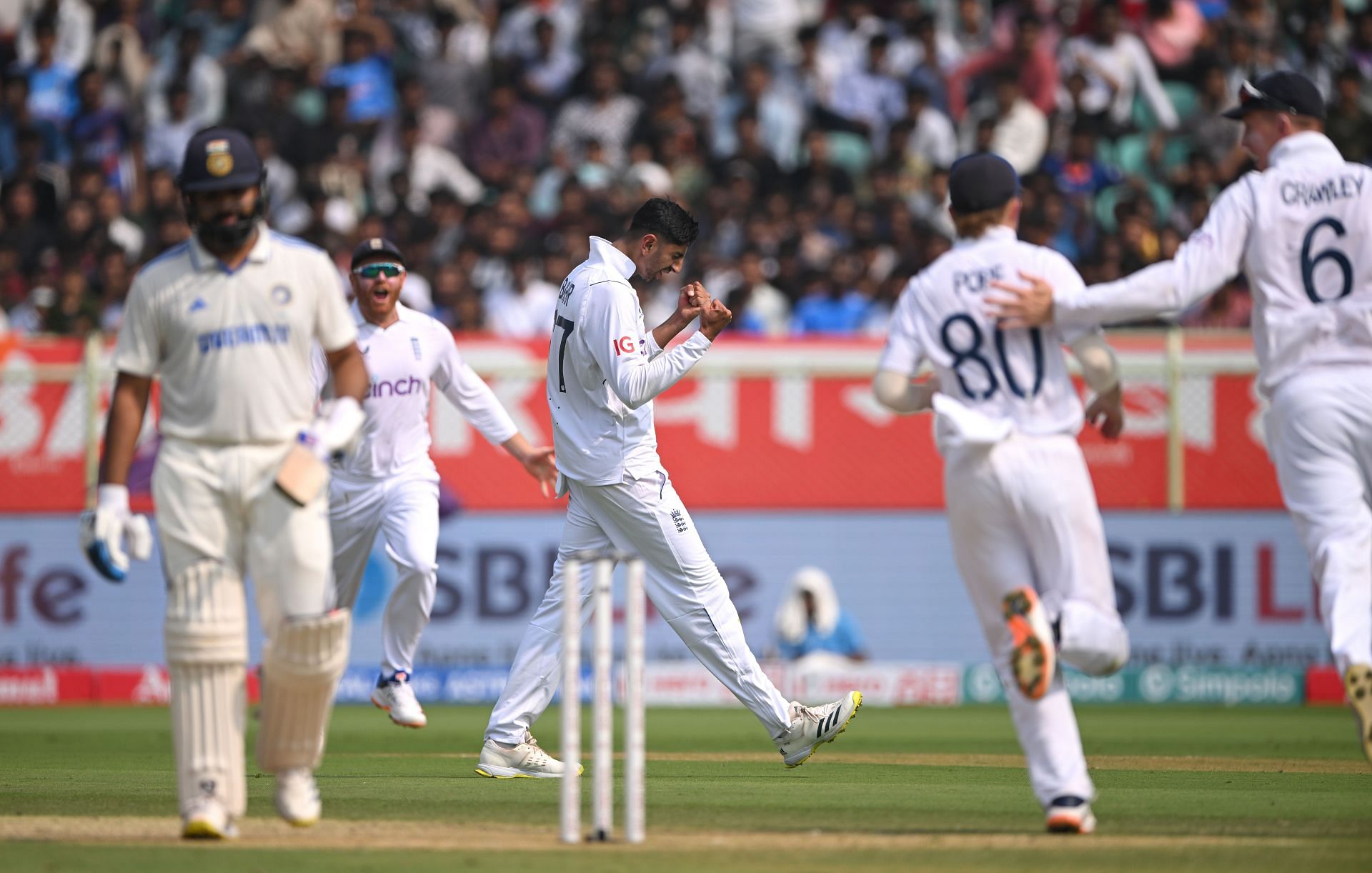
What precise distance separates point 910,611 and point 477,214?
622 cm

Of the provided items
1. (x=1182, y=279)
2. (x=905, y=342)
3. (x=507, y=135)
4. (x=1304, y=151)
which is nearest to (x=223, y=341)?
(x=905, y=342)

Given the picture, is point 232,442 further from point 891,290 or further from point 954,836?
point 891,290

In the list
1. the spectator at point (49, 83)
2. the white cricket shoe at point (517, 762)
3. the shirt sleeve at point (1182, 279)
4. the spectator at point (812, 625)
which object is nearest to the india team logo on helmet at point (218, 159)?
the shirt sleeve at point (1182, 279)

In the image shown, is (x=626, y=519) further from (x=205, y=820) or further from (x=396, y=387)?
(x=205, y=820)

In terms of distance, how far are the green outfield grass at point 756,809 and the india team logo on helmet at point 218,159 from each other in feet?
8.05

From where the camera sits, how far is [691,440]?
17.3 metres

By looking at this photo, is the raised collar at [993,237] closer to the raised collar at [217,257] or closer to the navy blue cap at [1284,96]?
the navy blue cap at [1284,96]

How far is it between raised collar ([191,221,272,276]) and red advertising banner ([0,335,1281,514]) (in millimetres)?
10071

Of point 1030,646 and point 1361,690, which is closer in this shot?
point 1030,646

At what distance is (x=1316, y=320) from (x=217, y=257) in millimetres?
4342

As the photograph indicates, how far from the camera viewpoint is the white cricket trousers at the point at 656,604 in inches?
366

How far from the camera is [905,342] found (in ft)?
23.5

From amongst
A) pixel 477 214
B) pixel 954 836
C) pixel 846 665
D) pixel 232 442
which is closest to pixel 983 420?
pixel 954 836

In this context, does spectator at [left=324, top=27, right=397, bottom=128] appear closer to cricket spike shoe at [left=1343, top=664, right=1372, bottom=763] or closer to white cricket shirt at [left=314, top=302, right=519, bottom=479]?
white cricket shirt at [left=314, top=302, right=519, bottom=479]
